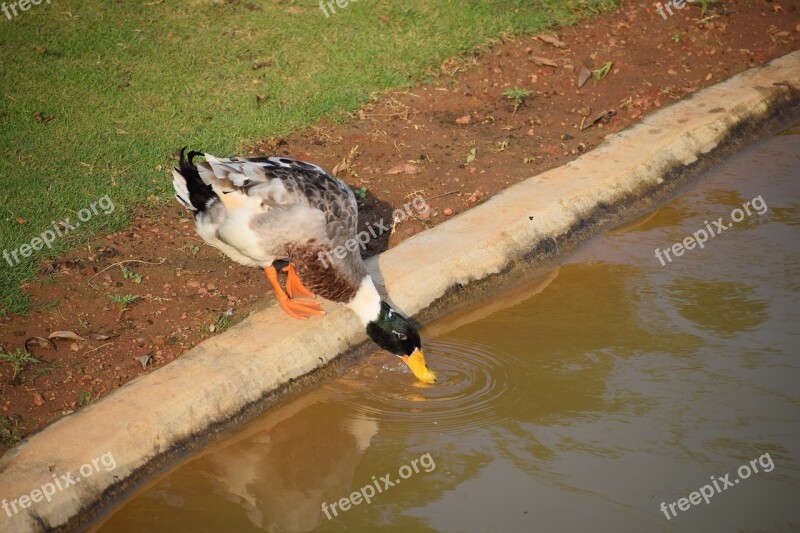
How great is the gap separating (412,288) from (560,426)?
1.33m

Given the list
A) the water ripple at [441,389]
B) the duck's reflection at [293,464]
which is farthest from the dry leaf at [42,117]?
the duck's reflection at [293,464]

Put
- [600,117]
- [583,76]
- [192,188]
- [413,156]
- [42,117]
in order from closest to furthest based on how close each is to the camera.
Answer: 1. [192,188]
2. [413,156]
3. [42,117]
4. [600,117]
5. [583,76]

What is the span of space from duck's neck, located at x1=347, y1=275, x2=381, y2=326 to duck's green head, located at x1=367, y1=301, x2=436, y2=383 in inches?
1.4

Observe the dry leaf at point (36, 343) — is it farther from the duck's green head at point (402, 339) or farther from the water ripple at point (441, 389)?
the duck's green head at point (402, 339)

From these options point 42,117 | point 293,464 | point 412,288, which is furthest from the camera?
point 42,117

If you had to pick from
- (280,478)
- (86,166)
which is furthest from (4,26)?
(280,478)

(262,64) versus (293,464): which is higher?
(262,64)

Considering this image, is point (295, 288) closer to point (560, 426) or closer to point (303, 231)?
point (303, 231)

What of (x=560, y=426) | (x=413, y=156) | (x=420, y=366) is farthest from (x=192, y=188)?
(x=560, y=426)

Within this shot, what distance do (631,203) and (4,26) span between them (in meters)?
5.41

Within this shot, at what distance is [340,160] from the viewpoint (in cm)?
651

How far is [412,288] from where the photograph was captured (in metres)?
5.32

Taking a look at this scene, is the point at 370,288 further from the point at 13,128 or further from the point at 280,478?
the point at 13,128

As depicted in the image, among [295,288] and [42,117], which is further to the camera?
[42,117]
